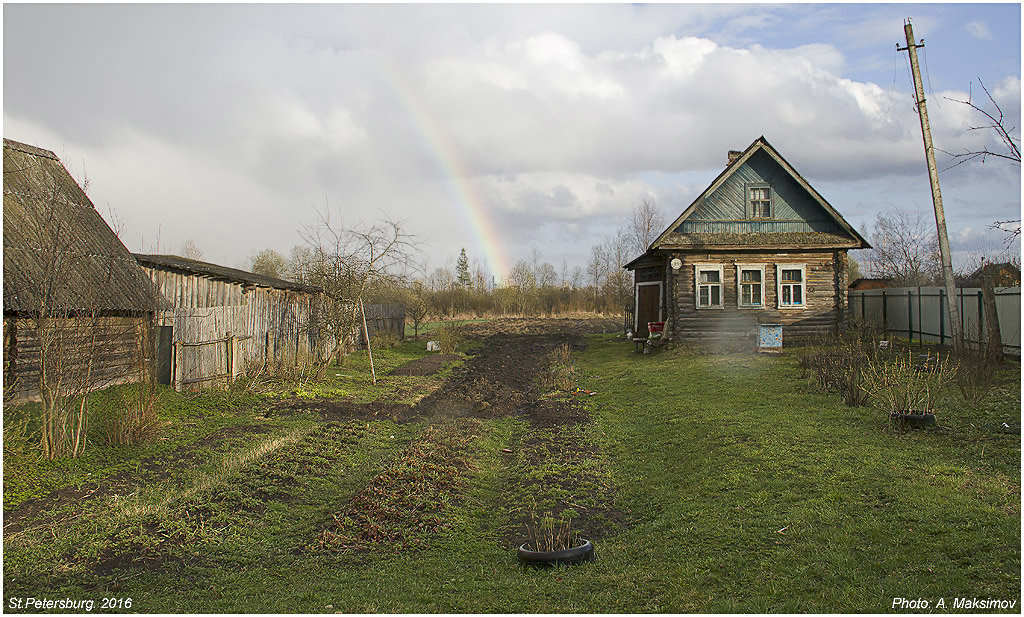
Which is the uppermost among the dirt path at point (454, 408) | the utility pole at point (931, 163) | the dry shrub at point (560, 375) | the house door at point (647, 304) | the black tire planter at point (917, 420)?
the utility pole at point (931, 163)

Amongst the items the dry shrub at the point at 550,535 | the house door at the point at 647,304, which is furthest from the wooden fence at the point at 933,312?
the dry shrub at the point at 550,535

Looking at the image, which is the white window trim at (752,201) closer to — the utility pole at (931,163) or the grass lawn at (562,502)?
the utility pole at (931,163)

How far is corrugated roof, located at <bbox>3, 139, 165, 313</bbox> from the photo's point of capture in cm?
1146

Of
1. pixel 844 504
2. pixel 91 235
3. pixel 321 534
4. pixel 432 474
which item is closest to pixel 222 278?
pixel 91 235

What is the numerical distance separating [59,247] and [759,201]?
800 inches

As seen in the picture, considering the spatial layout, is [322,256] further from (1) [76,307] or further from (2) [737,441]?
(2) [737,441]

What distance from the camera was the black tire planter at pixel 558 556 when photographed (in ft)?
18.4

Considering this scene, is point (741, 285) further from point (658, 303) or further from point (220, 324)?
point (220, 324)

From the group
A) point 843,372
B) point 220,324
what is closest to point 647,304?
point 843,372

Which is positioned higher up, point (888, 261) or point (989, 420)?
point (888, 261)

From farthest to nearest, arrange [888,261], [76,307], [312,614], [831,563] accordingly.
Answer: [888,261]
[76,307]
[831,563]
[312,614]

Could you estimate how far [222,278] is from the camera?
16.1 metres

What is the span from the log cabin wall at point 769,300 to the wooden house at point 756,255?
34mm

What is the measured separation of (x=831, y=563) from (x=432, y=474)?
479cm
